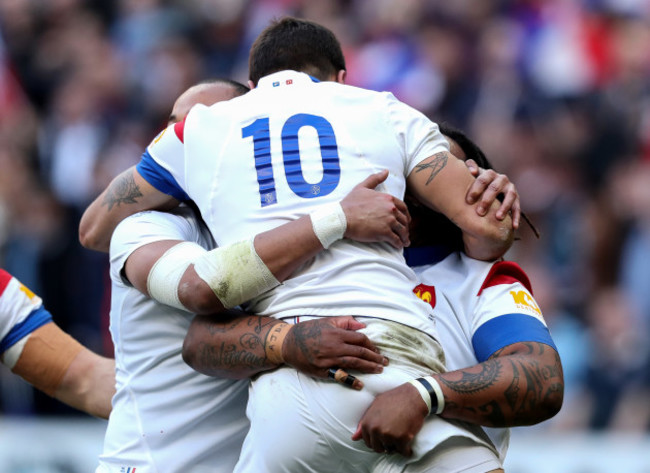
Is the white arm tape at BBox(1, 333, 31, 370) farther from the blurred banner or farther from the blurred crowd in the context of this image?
the blurred crowd

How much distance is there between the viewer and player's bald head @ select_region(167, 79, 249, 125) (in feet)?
14.2

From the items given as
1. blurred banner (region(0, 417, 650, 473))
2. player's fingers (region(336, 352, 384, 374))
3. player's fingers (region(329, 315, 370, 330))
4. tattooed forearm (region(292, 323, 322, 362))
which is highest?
player's fingers (region(329, 315, 370, 330))

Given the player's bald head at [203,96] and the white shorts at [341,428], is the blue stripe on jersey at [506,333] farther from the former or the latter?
→ the player's bald head at [203,96]

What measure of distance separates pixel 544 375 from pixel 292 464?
0.88 metres

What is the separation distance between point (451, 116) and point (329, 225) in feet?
17.6

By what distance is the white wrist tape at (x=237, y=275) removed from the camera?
3.48 metres

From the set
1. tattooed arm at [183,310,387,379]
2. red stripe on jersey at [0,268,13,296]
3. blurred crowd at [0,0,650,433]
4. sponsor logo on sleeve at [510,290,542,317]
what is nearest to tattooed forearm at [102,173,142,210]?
tattooed arm at [183,310,387,379]

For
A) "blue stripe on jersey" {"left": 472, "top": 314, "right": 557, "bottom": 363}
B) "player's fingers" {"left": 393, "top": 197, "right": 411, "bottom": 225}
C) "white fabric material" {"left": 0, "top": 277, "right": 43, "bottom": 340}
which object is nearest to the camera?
"player's fingers" {"left": 393, "top": 197, "right": 411, "bottom": 225}

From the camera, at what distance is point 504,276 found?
395 centimetres

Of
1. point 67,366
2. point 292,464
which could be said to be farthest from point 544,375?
point 67,366

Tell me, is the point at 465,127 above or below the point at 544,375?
below

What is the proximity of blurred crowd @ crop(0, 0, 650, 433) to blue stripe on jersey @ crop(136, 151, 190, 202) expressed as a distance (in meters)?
4.40

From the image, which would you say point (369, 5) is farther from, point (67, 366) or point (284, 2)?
point (67, 366)

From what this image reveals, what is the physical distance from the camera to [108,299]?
8.73 metres
